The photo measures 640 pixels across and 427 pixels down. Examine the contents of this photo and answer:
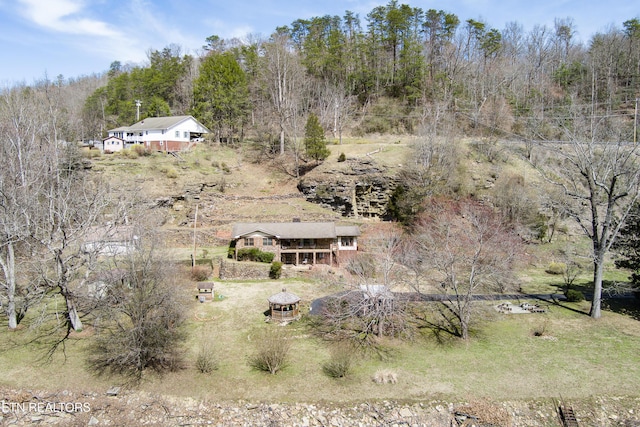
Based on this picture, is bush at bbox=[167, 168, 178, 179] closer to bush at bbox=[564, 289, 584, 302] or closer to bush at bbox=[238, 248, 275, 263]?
bush at bbox=[238, 248, 275, 263]

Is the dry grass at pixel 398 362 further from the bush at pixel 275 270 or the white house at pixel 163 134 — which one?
the white house at pixel 163 134

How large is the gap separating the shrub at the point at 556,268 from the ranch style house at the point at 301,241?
15.1 meters

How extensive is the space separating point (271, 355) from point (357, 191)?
1076 inches

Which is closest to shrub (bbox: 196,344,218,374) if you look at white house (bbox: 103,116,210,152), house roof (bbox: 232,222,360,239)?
house roof (bbox: 232,222,360,239)

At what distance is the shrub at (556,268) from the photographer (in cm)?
3212

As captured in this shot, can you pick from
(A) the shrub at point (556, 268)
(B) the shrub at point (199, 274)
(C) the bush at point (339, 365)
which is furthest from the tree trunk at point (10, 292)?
(A) the shrub at point (556, 268)

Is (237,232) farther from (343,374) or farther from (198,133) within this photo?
(198,133)

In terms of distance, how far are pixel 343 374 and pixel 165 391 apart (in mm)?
7382

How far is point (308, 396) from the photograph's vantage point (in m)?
16.8

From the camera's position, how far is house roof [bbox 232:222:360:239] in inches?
1282

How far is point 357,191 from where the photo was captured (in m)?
43.5

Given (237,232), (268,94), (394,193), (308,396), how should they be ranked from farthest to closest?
1. (268,94)
2. (394,193)
3. (237,232)
4. (308,396)

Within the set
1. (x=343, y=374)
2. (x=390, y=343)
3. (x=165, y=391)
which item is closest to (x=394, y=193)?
(x=390, y=343)

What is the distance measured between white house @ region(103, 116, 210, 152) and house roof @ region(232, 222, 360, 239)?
20778mm
